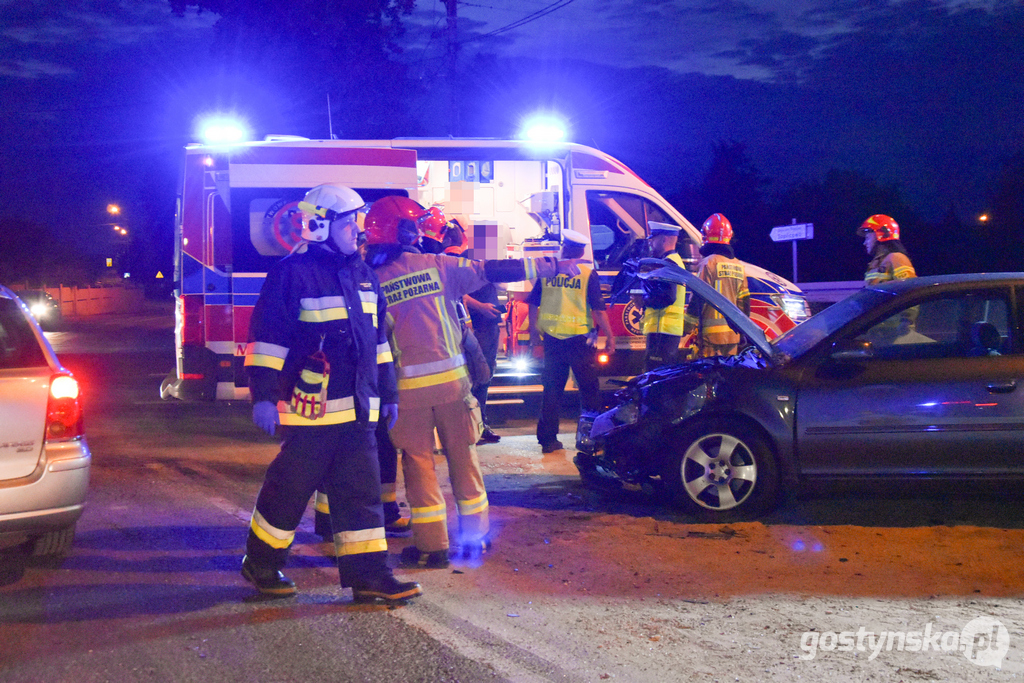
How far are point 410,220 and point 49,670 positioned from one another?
258 centimetres

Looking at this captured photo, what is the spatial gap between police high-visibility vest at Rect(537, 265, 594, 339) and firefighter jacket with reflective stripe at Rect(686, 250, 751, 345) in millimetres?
965

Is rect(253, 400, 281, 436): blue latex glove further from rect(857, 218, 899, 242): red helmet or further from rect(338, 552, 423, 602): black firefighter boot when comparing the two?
rect(857, 218, 899, 242): red helmet

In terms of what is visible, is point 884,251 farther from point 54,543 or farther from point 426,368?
point 54,543

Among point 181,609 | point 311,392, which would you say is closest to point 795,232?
point 311,392

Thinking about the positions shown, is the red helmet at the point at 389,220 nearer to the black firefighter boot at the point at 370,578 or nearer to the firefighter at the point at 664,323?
the black firefighter boot at the point at 370,578

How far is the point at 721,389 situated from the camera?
5.61 meters

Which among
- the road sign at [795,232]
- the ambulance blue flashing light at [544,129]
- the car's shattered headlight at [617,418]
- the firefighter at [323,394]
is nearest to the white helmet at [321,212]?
the firefighter at [323,394]

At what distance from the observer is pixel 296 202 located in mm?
8469

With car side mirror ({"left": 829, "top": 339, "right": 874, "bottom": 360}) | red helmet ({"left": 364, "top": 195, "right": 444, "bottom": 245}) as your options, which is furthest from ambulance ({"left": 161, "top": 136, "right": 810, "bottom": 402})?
red helmet ({"left": 364, "top": 195, "right": 444, "bottom": 245})

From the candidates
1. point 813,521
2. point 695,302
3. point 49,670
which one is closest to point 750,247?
point 695,302

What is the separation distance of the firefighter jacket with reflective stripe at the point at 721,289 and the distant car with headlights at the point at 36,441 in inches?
189

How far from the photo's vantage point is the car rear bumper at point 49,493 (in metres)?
4.27

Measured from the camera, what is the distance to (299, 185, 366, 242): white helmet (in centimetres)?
410

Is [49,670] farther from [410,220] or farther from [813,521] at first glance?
[813,521]
